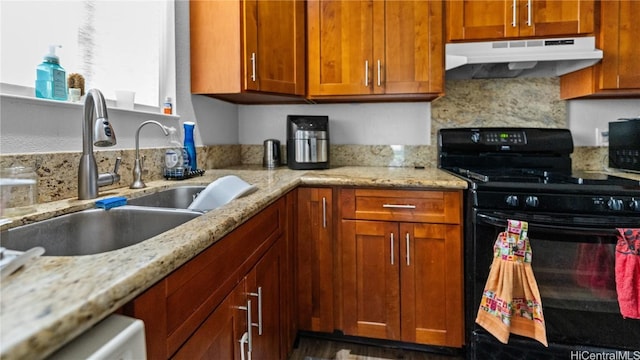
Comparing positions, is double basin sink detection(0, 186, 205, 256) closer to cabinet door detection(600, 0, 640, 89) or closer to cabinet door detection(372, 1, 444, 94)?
cabinet door detection(372, 1, 444, 94)

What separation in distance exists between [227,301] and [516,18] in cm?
196

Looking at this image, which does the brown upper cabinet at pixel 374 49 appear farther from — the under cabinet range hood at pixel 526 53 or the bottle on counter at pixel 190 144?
the bottle on counter at pixel 190 144

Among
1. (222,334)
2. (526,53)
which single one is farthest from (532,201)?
(222,334)

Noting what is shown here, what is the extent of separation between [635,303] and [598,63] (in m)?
1.21

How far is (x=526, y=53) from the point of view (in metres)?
1.78

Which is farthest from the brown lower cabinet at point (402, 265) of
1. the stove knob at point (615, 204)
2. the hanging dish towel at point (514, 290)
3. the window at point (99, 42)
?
the window at point (99, 42)

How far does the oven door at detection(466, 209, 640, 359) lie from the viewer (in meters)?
1.36

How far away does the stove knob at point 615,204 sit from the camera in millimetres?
1359

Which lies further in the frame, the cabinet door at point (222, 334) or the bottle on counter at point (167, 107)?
the bottle on counter at point (167, 107)

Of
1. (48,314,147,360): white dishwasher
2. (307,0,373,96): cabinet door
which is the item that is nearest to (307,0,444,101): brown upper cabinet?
(307,0,373,96): cabinet door

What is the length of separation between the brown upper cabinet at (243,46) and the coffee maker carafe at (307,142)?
18 centimetres

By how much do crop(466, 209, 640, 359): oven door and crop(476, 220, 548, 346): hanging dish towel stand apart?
5cm

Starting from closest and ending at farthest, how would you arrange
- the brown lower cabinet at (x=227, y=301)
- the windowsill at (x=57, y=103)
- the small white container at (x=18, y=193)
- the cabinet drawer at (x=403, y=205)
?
the brown lower cabinet at (x=227, y=301), the small white container at (x=18, y=193), the windowsill at (x=57, y=103), the cabinet drawer at (x=403, y=205)

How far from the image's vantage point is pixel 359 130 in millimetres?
2377
